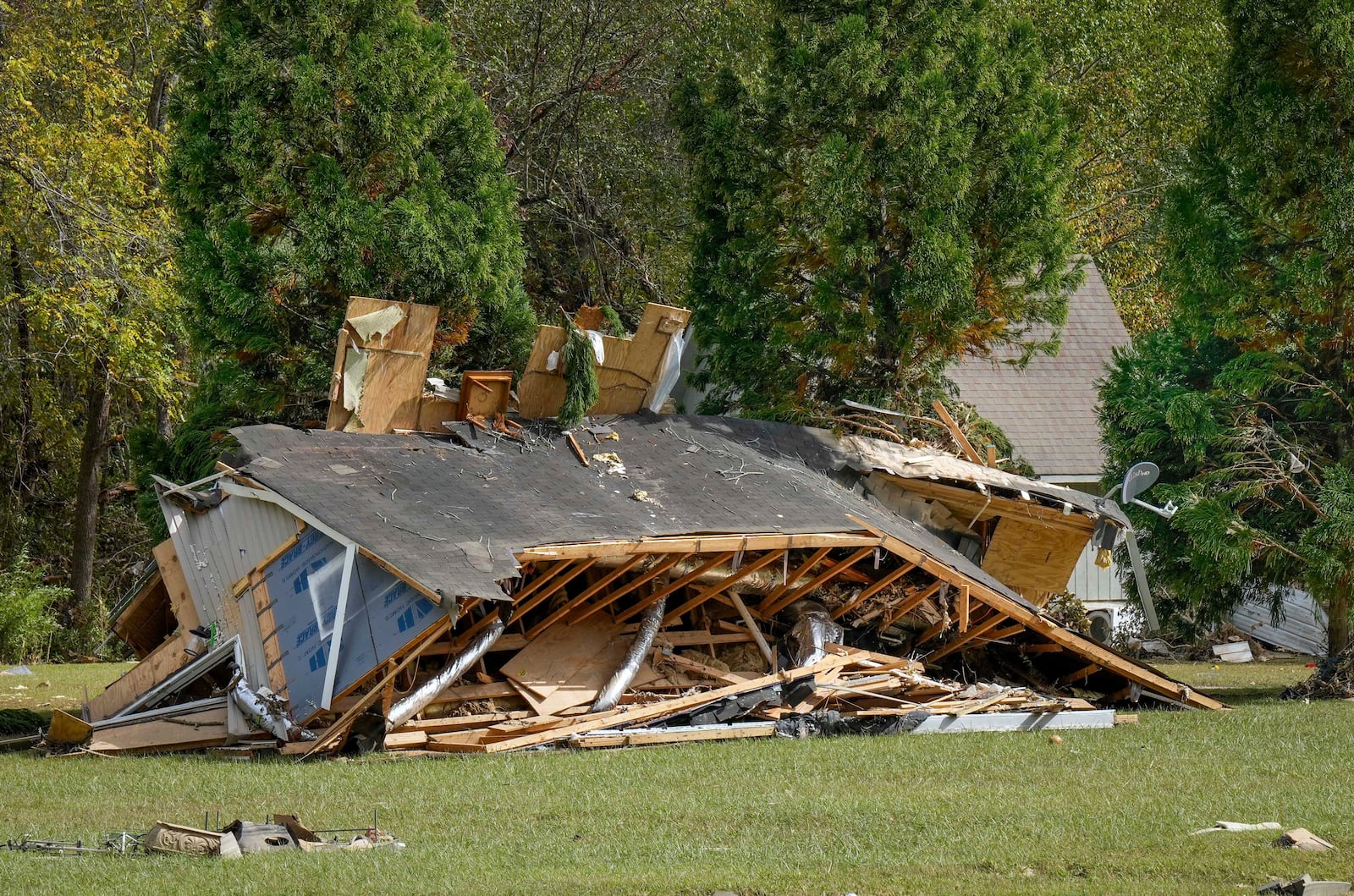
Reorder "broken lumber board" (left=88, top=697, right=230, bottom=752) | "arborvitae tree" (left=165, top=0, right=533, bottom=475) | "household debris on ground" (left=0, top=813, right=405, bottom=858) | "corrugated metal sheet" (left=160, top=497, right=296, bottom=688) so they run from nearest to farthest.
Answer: "household debris on ground" (left=0, top=813, right=405, bottom=858)
"broken lumber board" (left=88, top=697, right=230, bottom=752)
"corrugated metal sheet" (left=160, top=497, right=296, bottom=688)
"arborvitae tree" (left=165, top=0, right=533, bottom=475)

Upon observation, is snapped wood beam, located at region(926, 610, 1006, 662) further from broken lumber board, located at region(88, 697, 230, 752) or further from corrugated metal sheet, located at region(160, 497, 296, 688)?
broken lumber board, located at region(88, 697, 230, 752)

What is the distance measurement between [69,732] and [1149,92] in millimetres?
28147

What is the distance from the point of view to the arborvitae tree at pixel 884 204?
18719mm

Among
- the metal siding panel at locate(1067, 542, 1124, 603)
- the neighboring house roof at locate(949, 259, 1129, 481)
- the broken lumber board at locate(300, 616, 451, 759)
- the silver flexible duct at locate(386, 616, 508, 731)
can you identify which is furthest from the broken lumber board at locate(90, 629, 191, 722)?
the metal siding panel at locate(1067, 542, 1124, 603)

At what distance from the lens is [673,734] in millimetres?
12719

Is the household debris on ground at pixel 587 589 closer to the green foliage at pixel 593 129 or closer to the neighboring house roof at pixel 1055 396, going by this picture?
the neighboring house roof at pixel 1055 396

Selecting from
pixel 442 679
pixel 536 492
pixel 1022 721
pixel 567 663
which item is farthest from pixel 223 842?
pixel 1022 721

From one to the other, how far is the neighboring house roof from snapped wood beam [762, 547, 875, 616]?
12.0 meters

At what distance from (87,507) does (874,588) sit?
16147 mm

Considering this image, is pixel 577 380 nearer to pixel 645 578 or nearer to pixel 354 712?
pixel 645 578

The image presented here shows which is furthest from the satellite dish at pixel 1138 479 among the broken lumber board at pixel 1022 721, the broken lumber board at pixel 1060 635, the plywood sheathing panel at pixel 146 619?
the plywood sheathing panel at pixel 146 619

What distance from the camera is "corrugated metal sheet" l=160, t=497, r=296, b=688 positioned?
1243cm

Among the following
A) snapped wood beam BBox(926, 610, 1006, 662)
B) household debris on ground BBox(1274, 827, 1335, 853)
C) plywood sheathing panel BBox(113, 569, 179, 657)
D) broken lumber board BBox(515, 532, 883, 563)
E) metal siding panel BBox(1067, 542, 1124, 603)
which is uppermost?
household debris on ground BBox(1274, 827, 1335, 853)

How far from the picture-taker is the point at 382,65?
16.4 m
